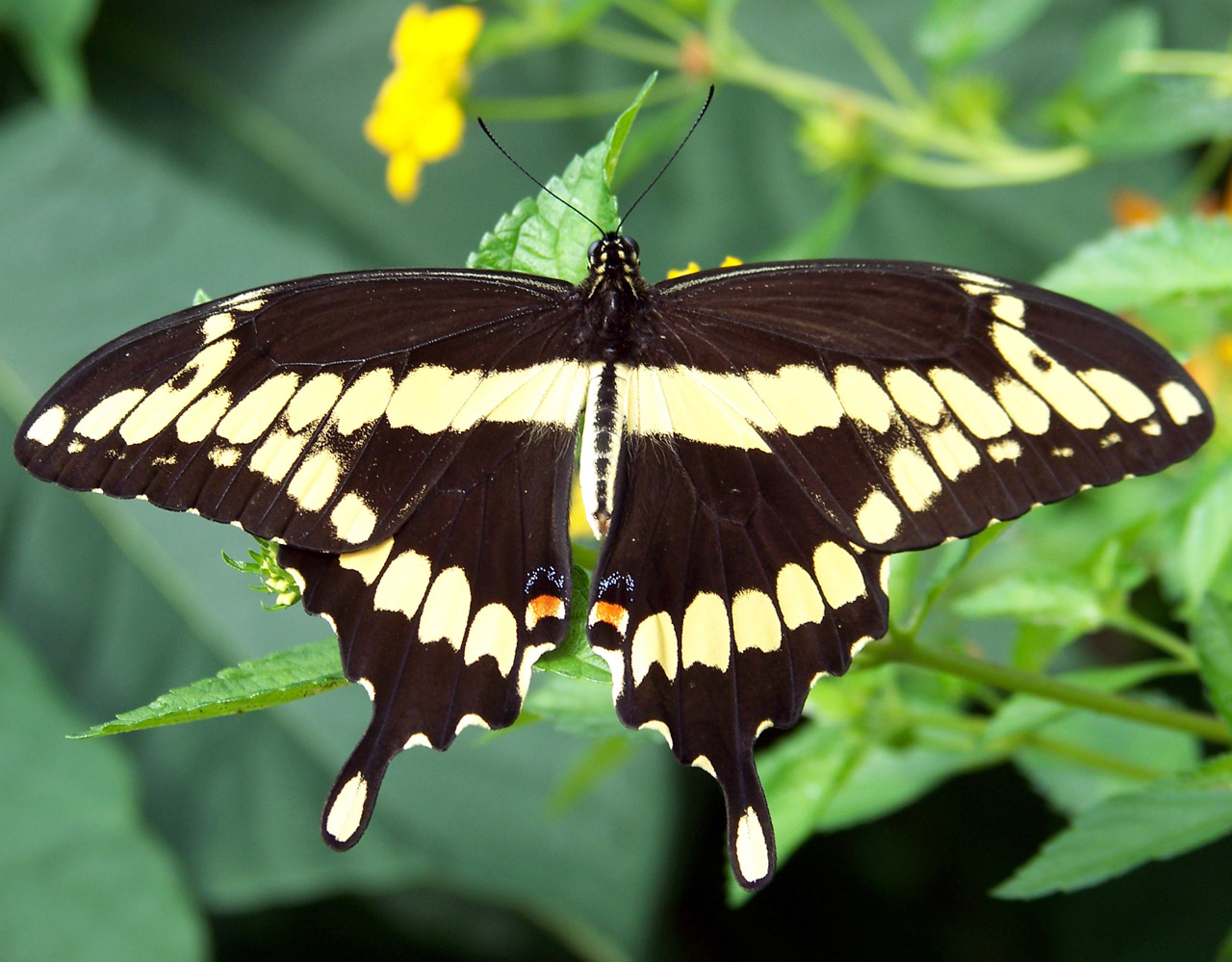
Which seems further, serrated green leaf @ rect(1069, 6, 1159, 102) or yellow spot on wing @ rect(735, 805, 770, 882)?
serrated green leaf @ rect(1069, 6, 1159, 102)

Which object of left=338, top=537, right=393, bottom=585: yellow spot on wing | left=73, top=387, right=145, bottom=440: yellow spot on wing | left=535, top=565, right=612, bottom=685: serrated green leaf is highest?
left=73, top=387, right=145, bottom=440: yellow spot on wing

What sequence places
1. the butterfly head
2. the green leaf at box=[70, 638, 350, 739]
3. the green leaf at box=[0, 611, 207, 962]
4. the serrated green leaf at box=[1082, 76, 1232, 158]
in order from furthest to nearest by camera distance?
the green leaf at box=[0, 611, 207, 962] < the serrated green leaf at box=[1082, 76, 1232, 158] < the butterfly head < the green leaf at box=[70, 638, 350, 739]

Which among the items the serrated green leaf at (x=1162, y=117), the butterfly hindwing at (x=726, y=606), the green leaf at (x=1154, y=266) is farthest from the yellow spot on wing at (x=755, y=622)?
the serrated green leaf at (x=1162, y=117)

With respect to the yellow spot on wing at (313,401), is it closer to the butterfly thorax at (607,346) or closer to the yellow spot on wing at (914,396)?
the butterfly thorax at (607,346)

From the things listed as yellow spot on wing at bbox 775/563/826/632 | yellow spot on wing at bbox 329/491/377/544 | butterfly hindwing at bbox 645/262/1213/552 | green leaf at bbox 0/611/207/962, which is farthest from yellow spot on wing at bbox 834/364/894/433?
green leaf at bbox 0/611/207/962

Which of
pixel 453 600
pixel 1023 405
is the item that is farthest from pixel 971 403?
pixel 453 600

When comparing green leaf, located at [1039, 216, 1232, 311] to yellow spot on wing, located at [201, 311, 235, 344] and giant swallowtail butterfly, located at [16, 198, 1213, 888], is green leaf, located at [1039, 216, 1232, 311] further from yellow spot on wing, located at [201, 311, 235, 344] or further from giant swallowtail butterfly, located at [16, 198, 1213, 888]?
yellow spot on wing, located at [201, 311, 235, 344]

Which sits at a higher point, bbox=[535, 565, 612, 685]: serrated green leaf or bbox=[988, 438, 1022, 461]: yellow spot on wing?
bbox=[988, 438, 1022, 461]: yellow spot on wing

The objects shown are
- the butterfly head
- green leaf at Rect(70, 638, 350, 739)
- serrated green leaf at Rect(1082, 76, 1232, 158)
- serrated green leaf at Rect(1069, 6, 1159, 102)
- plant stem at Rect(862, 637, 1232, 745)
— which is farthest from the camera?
serrated green leaf at Rect(1069, 6, 1159, 102)
